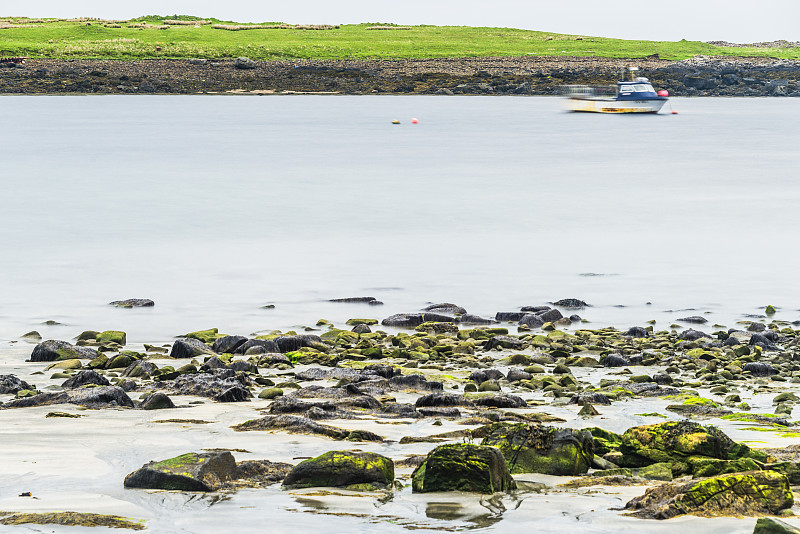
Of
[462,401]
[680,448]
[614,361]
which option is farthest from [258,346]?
[680,448]

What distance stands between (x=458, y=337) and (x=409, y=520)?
816 centimetres

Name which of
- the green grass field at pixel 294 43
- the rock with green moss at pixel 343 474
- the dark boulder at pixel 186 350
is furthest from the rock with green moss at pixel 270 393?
the green grass field at pixel 294 43

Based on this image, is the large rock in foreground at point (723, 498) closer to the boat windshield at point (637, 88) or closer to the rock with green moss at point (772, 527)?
the rock with green moss at point (772, 527)

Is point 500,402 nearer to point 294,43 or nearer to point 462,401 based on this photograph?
point 462,401

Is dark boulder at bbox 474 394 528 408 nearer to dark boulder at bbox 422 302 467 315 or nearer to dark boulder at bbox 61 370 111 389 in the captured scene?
dark boulder at bbox 61 370 111 389

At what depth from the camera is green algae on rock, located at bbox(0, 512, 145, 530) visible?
6223 millimetres

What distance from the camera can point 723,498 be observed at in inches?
255

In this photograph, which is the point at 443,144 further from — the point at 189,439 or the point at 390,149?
the point at 189,439

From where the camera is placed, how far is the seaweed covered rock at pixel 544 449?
7.52 meters

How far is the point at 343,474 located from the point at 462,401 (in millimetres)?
3219

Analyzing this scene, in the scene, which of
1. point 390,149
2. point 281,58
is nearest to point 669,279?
point 390,149

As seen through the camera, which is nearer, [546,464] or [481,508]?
[481,508]

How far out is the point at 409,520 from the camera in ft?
21.2

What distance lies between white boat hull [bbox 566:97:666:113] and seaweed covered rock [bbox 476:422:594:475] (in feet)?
260
